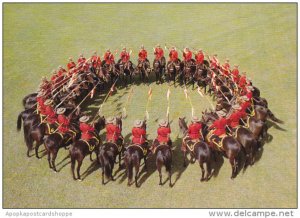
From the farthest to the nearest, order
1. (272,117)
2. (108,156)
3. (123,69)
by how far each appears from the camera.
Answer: (123,69) → (272,117) → (108,156)

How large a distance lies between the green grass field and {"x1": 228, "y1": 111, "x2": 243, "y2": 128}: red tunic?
4.41ft

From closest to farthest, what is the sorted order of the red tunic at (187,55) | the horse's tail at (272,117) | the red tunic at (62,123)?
the red tunic at (62,123)
the horse's tail at (272,117)
the red tunic at (187,55)

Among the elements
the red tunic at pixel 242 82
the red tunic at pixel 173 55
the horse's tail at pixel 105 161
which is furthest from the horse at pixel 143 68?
the horse's tail at pixel 105 161

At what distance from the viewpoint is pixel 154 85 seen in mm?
17484

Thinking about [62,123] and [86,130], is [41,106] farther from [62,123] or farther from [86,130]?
[86,130]

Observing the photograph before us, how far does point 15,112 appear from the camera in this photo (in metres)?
15.7

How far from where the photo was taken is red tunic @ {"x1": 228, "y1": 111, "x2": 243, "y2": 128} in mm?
11336

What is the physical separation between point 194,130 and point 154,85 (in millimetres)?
6982

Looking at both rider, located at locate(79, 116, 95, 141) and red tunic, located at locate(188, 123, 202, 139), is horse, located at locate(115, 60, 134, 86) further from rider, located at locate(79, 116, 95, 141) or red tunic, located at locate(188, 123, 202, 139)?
red tunic, located at locate(188, 123, 202, 139)

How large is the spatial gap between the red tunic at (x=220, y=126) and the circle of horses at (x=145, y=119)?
0.86 ft

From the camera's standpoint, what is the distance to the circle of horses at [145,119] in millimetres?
10586

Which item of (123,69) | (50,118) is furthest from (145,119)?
(50,118)

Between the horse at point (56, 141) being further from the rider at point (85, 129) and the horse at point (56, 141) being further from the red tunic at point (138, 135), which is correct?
the red tunic at point (138, 135)

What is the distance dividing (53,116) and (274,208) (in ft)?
25.3
